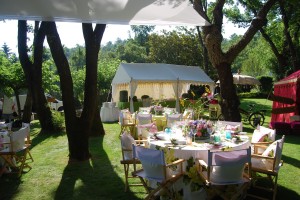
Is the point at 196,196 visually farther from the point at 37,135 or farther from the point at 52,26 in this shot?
the point at 37,135

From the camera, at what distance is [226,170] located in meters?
3.66

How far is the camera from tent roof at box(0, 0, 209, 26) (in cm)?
297

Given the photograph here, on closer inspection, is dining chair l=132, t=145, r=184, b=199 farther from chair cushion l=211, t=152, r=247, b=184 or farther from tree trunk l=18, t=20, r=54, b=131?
tree trunk l=18, t=20, r=54, b=131

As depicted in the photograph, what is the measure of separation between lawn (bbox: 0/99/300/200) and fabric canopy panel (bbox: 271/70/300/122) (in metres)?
3.06

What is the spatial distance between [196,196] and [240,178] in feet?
2.03

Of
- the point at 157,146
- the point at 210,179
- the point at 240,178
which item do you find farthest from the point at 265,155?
the point at 157,146

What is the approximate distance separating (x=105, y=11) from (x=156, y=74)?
13697 mm

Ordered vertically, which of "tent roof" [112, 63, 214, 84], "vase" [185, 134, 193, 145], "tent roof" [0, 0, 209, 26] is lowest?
"vase" [185, 134, 193, 145]

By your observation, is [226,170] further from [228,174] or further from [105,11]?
[105,11]

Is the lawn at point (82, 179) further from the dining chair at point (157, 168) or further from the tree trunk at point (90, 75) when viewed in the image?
the tree trunk at point (90, 75)

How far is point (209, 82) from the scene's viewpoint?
1823 centimetres

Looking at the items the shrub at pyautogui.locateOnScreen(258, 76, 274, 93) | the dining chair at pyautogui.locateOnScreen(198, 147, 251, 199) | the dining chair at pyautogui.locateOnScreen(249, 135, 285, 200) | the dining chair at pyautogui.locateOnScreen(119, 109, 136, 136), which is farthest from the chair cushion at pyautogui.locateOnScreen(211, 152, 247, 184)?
the shrub at pyautogui.locateOnScreen(258, 76, 274, 93)

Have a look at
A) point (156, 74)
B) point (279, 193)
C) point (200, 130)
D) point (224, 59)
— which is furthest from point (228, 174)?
point (156, 74)

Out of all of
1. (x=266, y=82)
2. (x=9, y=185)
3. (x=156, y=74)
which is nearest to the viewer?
(x=9, y=185)
